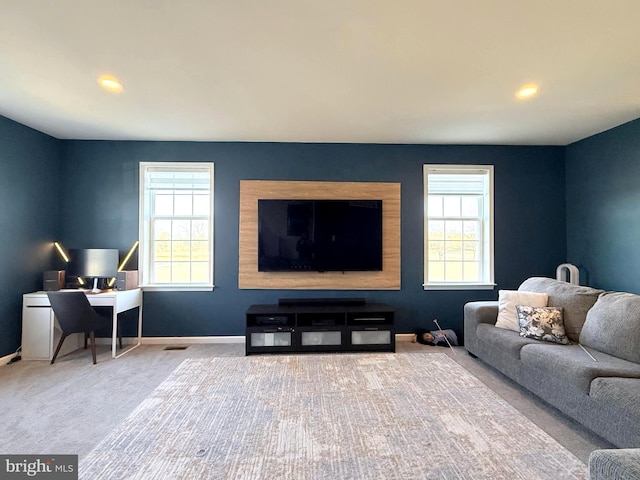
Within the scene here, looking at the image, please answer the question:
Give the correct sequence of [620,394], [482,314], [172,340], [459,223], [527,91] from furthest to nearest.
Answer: [459,223] → [172,340] → [482,314] → [527,91] → [620,394]

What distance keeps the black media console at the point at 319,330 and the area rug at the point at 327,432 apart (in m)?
0.67

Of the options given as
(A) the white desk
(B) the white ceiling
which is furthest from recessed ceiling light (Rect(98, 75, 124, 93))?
(A) the white desk

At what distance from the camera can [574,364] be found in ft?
7.08

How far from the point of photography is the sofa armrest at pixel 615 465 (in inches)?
40.9

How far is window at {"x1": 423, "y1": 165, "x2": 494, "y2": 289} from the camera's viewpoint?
421cm

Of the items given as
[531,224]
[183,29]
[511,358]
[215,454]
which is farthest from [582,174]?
[215,454]

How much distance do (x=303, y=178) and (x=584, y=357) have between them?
321 centimetres

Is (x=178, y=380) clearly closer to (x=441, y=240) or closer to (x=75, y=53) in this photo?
(x=75, y=53)

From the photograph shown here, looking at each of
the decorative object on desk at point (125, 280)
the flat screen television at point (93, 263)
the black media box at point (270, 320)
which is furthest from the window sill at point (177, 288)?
the black media box at point (270, 320)

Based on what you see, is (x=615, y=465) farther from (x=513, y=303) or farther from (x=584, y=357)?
(x=513, y=303)

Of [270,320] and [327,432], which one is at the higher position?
[270,320]

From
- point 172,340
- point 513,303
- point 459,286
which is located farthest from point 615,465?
point 172,340

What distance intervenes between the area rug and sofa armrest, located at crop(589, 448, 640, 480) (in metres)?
0.60

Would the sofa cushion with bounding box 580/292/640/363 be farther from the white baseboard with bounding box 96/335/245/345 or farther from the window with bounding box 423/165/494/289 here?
the white baseboard with bounding box 96/335/245/345
